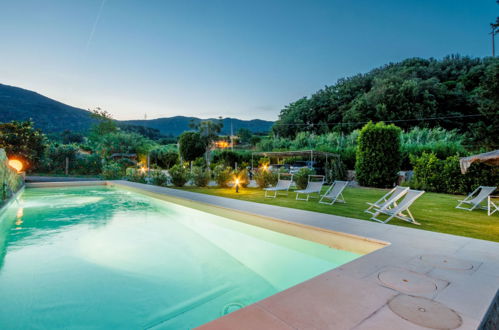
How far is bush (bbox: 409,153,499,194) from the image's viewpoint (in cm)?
878

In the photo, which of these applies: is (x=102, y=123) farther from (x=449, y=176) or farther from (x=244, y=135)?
(x=244, y=135)

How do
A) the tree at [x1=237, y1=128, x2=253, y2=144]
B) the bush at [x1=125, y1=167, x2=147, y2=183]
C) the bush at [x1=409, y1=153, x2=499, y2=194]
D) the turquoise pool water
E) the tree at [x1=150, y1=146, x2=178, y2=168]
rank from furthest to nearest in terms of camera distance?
the tree at [x1=237, y1=128, x2=253, y2=144] < the tree at [x1=150, y1=146, x2=178, y2=168] < the bush at [x1=125, y1=167, x2=147, y2=183] < the bush at [x1=409, y1=153, x2=499, y2=194] < the turquoise pool water

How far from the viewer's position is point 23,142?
1689cm

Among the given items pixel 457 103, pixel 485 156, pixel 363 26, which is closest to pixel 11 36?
pixel 485 156

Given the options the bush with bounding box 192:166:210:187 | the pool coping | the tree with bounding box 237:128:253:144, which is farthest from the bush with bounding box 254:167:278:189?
the tree with bounding box 237:128:253:144

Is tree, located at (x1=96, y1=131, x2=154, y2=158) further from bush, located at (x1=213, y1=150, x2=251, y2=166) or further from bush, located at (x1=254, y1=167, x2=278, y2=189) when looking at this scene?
bush, located at (x1=254, y1=167, x2=278, y2=189)

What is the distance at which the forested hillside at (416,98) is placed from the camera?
26641 millimetres

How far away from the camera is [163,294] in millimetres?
3078

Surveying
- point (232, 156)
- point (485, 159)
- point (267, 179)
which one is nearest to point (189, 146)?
point (232, 156)

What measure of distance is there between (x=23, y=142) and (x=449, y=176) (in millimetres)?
22519

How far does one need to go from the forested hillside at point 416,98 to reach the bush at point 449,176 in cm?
1587

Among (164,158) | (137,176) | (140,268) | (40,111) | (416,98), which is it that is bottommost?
(140,268)

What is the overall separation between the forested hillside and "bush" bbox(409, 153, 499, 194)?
1587 centimetres

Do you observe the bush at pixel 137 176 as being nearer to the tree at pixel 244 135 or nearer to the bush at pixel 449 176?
the bush at pixel 449 176
